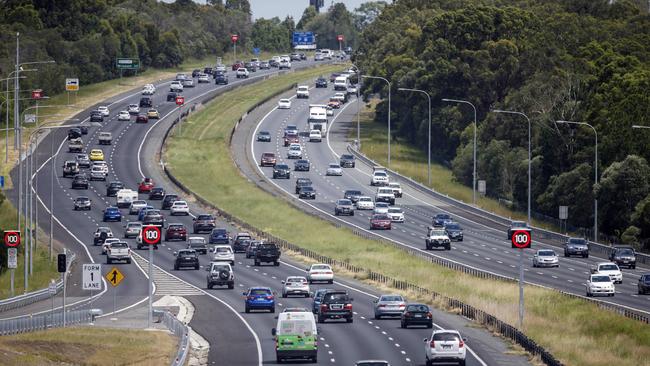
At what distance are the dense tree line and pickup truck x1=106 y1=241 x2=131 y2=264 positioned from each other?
118 feet

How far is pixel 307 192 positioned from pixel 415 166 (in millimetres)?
28584

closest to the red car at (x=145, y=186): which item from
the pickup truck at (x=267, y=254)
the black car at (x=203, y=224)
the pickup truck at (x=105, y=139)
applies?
the black car at (x=203, y=224)

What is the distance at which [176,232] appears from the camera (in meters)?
112

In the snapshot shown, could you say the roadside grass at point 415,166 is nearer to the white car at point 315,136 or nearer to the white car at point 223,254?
the white car at point 315,136

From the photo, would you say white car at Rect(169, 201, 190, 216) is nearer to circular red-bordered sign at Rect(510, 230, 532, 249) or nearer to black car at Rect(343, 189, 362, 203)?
black car at Rect(343, 189, 362, 203)

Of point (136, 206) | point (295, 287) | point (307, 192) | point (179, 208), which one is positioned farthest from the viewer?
point (307, 192)

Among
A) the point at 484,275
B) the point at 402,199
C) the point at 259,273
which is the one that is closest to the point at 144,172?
the point at 402,199

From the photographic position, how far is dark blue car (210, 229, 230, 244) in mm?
108875

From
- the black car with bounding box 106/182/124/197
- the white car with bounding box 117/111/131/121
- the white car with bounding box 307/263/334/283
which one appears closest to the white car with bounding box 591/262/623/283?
the white car with bounding box 307/263/334/283

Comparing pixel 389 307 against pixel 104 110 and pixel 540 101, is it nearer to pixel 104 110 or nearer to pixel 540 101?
pixel 540 101

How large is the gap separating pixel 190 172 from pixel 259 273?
192 ft

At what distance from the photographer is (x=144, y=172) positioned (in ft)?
490

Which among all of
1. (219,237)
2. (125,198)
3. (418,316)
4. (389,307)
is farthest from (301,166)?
(418,316)

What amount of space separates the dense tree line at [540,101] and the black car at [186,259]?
32173 mm
